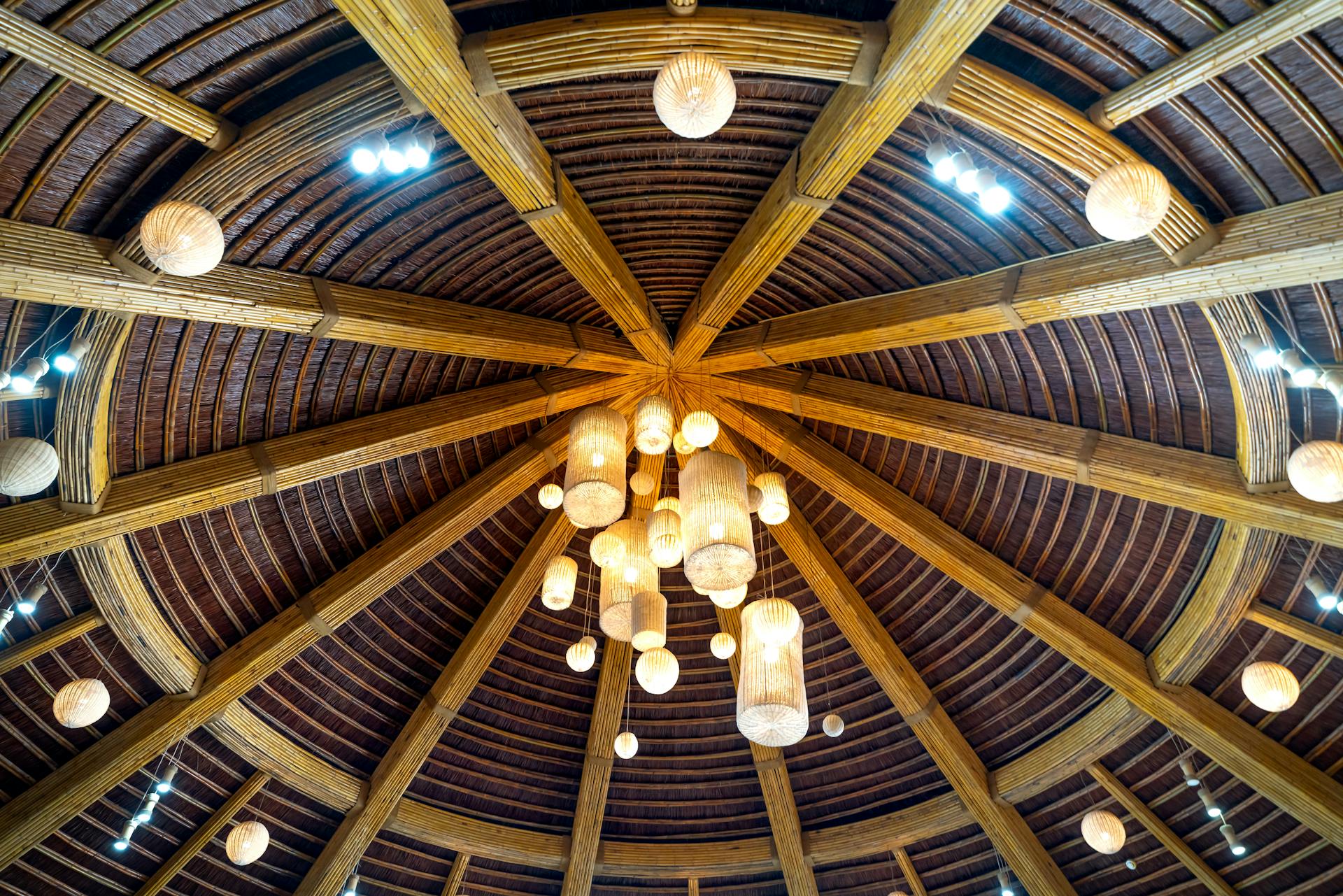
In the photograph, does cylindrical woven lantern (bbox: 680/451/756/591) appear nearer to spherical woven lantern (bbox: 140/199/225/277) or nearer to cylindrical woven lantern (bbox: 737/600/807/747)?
cylindrical woven lantern (bbox: 737/600/807/747)

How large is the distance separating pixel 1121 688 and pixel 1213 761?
1666 millimetres

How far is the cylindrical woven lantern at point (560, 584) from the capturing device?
9.65 m

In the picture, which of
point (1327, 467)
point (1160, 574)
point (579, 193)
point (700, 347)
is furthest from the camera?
point (700, 347)

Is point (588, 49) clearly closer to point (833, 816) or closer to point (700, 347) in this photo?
point (700, 347)

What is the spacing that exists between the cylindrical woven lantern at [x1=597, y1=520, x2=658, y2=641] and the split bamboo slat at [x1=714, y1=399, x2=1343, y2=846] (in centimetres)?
429

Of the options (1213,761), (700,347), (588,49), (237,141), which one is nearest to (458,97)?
(588,49)

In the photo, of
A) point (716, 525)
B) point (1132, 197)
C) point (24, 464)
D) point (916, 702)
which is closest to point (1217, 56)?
point (1132, 197)

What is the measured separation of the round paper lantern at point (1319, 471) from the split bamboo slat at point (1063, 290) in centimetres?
158

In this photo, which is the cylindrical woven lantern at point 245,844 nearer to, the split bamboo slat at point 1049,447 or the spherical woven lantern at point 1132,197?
the split bamboo slat at point 1049,447

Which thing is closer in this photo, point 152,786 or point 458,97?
point 458,97

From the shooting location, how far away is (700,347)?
12.6m

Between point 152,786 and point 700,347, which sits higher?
point 700,347

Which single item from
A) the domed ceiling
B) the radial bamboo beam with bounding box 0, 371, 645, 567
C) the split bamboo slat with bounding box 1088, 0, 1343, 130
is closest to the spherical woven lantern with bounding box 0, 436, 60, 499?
the domed ceiling

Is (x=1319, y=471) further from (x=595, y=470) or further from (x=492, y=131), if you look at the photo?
(x=492, y=131)
